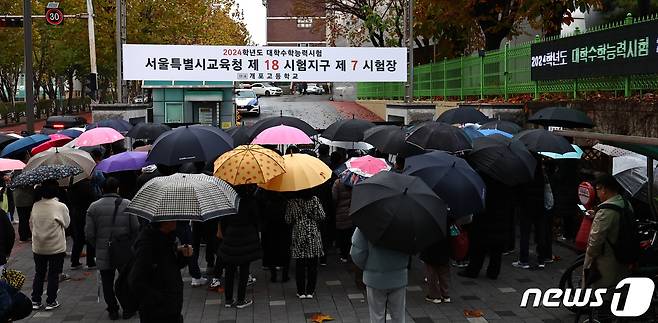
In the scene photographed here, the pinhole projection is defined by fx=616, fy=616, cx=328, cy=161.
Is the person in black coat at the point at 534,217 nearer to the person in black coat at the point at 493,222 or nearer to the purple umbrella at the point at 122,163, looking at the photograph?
the person in black coat at the point at 493,222

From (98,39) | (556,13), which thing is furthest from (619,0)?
(98,39)

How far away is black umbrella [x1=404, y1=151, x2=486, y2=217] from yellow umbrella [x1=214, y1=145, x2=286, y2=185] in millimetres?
1651

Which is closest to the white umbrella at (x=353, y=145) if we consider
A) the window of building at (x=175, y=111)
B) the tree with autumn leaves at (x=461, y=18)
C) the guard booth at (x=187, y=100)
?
the guard booth at (x=187, y=100)

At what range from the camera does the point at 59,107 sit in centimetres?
4834

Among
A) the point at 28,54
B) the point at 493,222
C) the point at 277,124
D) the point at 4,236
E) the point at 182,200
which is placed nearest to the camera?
the point at 182,200

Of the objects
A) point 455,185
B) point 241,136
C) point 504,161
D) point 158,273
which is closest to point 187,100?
point 241,136

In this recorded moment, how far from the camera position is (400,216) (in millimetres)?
5242

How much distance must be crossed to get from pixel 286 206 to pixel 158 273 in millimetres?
3012

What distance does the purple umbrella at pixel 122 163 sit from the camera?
355 inches

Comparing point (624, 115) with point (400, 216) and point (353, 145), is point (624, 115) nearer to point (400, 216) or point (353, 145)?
point (353, 145)

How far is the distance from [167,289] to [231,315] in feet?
7.46

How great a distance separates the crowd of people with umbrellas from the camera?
5.40 m

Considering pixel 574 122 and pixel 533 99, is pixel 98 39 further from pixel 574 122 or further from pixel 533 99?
pixel 574 122

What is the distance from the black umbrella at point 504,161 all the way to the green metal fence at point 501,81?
149 inches
